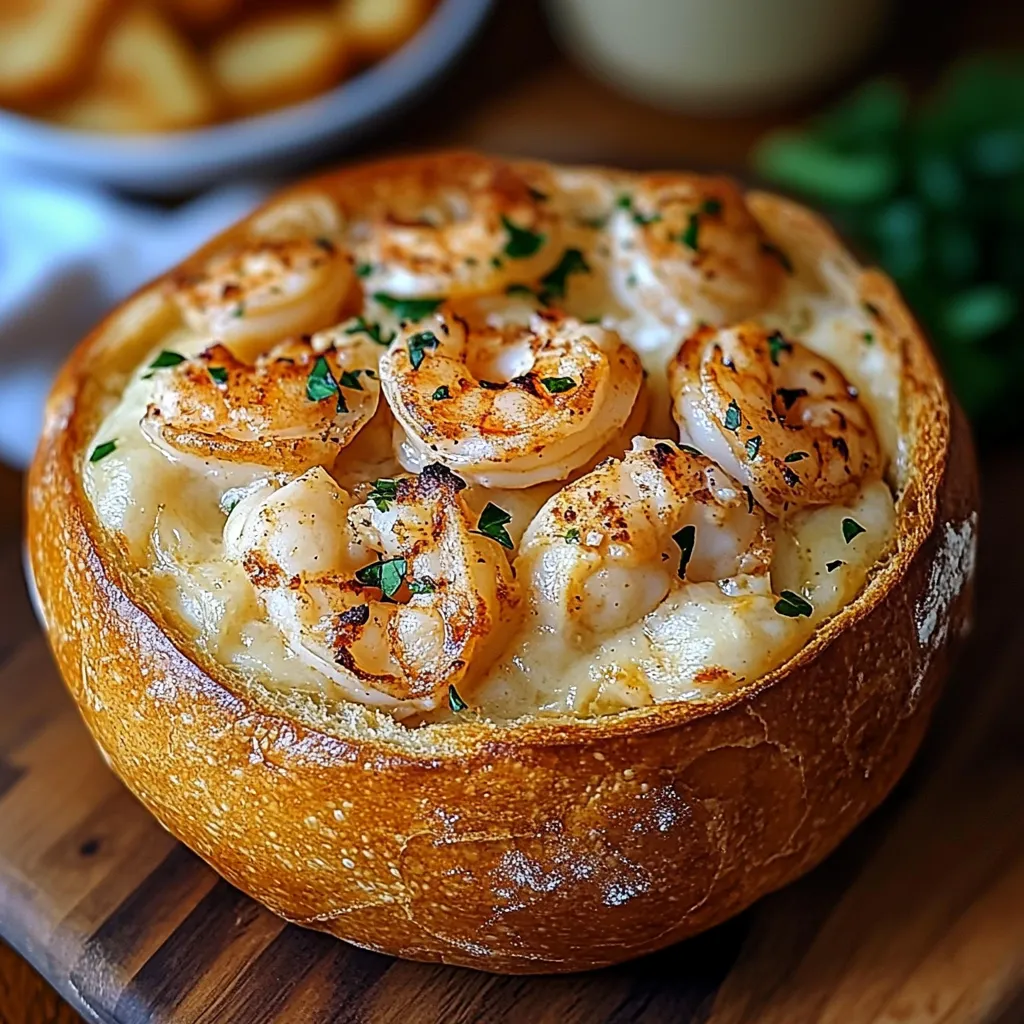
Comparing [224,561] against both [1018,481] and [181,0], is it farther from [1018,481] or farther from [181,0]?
[181,0]

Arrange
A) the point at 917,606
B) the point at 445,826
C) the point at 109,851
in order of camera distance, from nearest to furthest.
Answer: the point at 445,826 → the point at 917,606 → the point at 109,851

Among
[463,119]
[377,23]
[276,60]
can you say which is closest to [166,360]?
[276,60]

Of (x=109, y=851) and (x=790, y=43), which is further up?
(x=790, y=43)

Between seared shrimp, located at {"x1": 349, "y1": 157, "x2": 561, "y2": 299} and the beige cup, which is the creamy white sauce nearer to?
seared shrimp, located at {"x1": 349, "y1": 157, "x2": 561, "y2": 299}

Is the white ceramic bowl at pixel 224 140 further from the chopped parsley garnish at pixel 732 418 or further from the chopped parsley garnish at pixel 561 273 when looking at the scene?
the chopped parsley garnish at pixel 732 418

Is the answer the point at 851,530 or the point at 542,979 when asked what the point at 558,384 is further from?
the point at 542,979

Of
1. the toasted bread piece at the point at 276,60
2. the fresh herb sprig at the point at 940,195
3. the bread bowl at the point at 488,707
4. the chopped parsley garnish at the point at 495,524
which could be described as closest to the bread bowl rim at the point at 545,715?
the bread bowl at the point at 488,707

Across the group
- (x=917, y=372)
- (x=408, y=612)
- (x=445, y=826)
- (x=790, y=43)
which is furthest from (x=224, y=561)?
(x=790, y=43)
